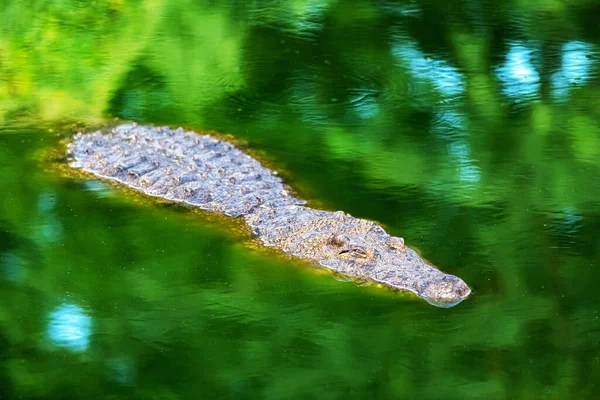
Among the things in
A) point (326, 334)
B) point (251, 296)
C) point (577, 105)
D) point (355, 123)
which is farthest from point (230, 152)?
point (577, 105)

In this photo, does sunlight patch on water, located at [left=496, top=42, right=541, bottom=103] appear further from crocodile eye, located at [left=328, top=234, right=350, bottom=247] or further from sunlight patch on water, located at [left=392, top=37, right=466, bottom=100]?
crocodile eye, located at [left=328, top=234, right=350, bottom=247]

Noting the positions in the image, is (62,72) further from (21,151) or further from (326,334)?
(326,334)

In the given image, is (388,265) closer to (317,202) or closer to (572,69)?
(317,202)

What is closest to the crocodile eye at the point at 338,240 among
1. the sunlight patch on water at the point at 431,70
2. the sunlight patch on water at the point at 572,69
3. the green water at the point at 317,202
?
the green water at the point at 317,202

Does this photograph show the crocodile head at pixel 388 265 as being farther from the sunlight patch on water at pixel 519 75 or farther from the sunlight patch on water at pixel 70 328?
the sunlight patch on water at pixel 519 75

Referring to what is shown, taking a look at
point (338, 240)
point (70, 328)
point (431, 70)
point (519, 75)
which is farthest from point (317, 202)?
point (519, 75)

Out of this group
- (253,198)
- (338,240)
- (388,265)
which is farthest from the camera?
(253,198)

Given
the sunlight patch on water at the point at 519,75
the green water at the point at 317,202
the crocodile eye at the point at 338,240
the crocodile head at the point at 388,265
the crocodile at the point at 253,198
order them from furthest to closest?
1. the sunlight patch on water at the point at 519,75
2. the crocodile eye at the point at 338,240
3. the crocodile at the point at 253,198
4. the crocodile head at the point at 388,265
5. the green water at the point at 317,202
